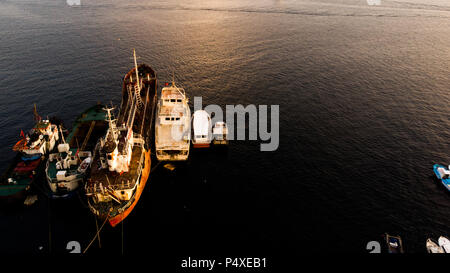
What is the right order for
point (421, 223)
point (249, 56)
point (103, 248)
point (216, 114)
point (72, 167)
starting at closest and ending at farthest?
point (103, 248) < point (421, 223) < point (72, 167) < point (216, 114) < point (249, 56)

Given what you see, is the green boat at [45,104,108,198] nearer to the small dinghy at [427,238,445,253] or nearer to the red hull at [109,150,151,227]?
the red hull at [109,150,151,227]

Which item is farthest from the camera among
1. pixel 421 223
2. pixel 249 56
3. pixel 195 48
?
pixel 195 48

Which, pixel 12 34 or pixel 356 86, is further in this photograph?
pixel 12 34

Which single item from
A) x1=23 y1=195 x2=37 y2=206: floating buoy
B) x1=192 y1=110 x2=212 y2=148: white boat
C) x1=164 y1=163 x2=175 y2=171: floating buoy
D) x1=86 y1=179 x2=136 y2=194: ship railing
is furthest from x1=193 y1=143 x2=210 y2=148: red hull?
x1=23 y1=195 x2=37 y2=206: floating buoy

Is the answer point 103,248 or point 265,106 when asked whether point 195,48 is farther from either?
point 103,248

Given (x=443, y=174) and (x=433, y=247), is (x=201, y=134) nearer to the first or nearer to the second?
(x=433, y=247)
